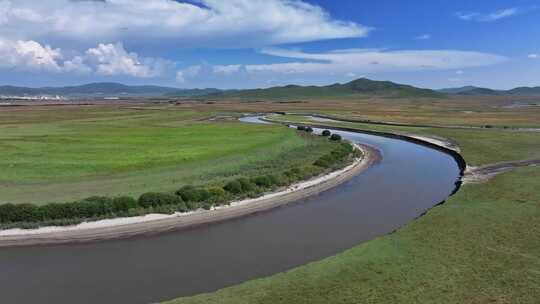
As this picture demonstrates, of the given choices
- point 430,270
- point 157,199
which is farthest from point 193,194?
point 430,270

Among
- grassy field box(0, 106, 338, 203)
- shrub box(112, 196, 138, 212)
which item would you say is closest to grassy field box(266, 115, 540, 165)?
grassy field box(0, 106, 338, 203)

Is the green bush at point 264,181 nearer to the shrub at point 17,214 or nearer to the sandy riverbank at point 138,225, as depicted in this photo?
the sandy riverbank at point 138,225

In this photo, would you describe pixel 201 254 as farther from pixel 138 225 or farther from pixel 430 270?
pixel 430 270

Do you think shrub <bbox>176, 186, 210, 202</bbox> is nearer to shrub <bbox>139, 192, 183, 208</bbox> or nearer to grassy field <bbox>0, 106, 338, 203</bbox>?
shrub <bbox>139, 192, 183, 208</bbox>

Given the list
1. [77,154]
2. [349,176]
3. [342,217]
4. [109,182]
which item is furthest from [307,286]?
[77,154]

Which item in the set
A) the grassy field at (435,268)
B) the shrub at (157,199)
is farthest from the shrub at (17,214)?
the grassy field at (435,268)
